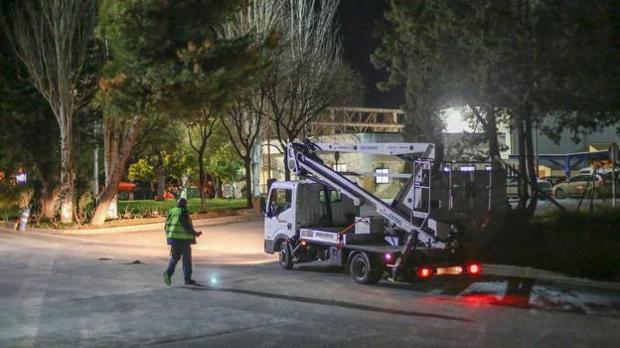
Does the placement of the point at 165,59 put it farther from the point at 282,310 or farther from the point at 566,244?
the point at 282,310

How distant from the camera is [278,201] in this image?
1697cm

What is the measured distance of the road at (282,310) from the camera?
928 cm

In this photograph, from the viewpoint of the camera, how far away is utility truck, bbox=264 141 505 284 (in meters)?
13.4

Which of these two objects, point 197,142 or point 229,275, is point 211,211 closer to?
point 197,142

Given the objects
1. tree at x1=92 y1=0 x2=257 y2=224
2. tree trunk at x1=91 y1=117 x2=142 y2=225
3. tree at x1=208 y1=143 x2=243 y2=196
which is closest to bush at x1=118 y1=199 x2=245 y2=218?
tree trunk at x1=91 y1=117 x2=142 y2=225

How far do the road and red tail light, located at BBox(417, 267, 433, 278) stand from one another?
284 millimetres

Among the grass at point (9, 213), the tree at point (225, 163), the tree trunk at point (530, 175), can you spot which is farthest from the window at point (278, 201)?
the tree at point (225, 163)

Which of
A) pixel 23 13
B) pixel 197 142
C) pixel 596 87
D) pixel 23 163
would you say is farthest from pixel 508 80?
pixel 197 142

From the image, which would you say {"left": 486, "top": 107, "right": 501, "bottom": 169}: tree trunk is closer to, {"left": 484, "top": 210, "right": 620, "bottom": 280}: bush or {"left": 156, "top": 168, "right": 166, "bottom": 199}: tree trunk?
{"left": 484, "top": 210, "right": 620, "bottom": 280}: bush

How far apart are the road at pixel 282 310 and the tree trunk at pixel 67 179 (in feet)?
39.3

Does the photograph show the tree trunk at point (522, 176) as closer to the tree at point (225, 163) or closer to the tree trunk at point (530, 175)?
the tree trunk at point (530, 175)

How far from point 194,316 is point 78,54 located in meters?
20.7

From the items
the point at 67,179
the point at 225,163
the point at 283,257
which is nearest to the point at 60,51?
the point at 67,179

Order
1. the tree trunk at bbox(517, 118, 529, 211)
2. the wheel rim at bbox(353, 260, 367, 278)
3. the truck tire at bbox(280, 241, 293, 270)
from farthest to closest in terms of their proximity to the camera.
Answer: the tree trunk at bbox(517, 118, 529, 211)
the truck tire at bbox(280, 241, 293, 270)
the wheel rim at bbox(353, 260, 367, 278)
